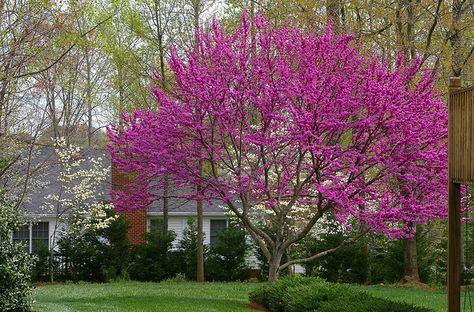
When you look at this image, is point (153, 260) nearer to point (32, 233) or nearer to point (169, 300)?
point (32, 233)

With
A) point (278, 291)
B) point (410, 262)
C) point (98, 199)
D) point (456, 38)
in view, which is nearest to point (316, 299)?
point (278, 291)

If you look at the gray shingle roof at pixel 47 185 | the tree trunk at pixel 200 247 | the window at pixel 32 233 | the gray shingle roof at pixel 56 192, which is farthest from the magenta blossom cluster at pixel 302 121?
the window at pixel 32 233

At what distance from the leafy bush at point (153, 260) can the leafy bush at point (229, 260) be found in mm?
1450

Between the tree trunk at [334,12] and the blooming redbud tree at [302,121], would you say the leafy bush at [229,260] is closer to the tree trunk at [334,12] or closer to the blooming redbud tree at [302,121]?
the tree trunk at [334,12]

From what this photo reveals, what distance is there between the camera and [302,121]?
14.1m

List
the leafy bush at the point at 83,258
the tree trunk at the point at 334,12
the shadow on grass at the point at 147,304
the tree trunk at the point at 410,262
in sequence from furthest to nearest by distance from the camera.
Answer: the leafy bush at the point at 83,258, the tree trunk at the point at 410,262, the tree trunk at the point at 334,12, the shadow on grass at the point at 147,304

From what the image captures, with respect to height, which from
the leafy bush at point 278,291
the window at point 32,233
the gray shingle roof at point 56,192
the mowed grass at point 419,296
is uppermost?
the gray shingle roof at point 56,192

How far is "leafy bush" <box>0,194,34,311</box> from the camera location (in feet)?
37.8

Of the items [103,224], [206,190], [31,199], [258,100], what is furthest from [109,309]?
[31,199]

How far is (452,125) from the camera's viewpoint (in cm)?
748

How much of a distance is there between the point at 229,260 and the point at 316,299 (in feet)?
45.1

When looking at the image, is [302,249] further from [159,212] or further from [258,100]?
[258,100]

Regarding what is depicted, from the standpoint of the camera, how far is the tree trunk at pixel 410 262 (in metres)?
22.1

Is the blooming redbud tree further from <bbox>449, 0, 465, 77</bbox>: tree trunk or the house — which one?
the house
